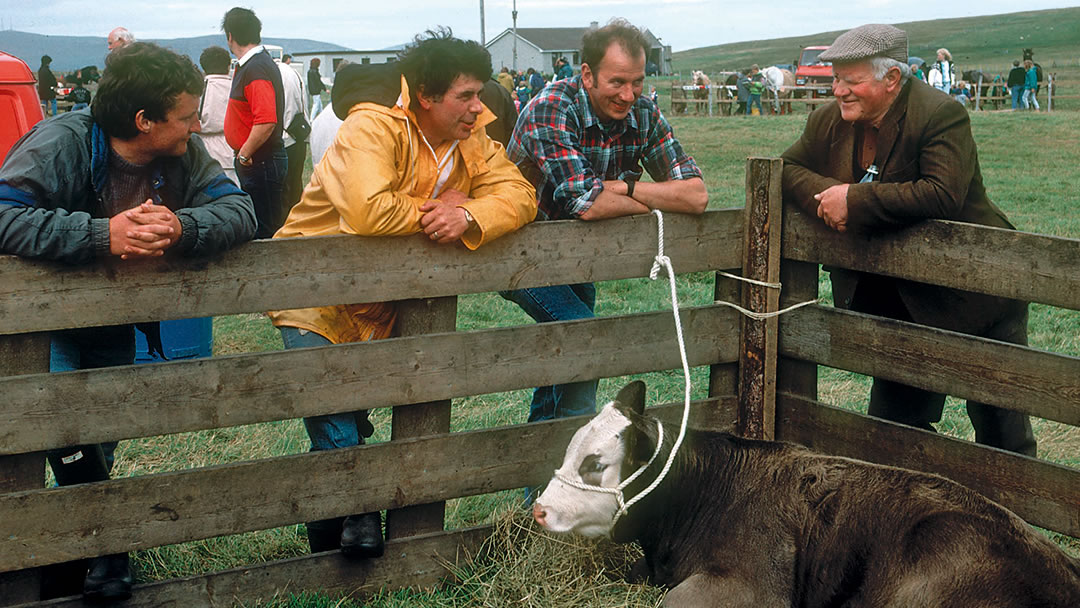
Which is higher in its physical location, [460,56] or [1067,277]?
[460,56]

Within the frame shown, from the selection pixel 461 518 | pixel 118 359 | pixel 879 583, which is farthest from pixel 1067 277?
pixel 118 359

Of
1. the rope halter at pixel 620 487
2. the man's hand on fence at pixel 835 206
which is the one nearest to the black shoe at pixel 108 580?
the rope halter at pixel 620 487

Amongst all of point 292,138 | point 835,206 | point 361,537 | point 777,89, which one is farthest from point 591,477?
point 777,89

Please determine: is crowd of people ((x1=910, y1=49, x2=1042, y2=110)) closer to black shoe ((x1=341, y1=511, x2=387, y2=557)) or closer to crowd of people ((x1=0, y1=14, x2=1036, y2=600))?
crowd of people ((x1=0, y1=14, x2=1036, y2=600))

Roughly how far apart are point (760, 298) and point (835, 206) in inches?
23.0

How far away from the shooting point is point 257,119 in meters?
8.55

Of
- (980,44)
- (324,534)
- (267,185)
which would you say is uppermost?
(980,44)

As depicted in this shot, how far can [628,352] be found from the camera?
447 centimetres

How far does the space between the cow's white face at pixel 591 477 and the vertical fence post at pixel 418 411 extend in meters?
0.60

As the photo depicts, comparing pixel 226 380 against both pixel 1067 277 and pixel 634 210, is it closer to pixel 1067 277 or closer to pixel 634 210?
pixel 634 210

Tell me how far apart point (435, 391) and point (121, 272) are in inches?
49.5

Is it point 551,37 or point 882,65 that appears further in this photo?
point 551,37

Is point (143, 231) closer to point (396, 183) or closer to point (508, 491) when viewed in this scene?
point (396, 183)

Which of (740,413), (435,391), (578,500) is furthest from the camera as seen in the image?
(740,413)
